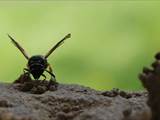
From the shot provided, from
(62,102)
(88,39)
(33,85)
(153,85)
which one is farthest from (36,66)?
(88,39)

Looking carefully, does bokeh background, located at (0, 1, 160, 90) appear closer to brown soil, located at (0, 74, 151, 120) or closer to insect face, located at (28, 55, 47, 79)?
insect face, located at (28, 55, 47, 79)

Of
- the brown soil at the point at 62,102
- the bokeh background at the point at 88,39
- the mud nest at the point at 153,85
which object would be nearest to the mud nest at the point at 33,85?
the brown soil at the point at 62,102

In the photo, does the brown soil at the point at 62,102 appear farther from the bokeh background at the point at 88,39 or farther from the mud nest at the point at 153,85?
the bokeh background at the point at 88,39

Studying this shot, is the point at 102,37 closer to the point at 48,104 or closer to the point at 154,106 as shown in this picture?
the point at 48,104

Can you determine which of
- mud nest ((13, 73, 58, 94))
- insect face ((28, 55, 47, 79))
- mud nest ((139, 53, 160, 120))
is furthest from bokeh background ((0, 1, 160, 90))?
mud nest ((139, 53, 160, 120))

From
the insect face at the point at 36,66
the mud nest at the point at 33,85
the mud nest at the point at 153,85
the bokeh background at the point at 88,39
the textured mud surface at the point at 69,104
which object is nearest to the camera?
the mud nest at the point at 153,85

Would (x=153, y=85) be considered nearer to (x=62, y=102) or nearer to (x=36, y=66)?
(x=62, y=102)
